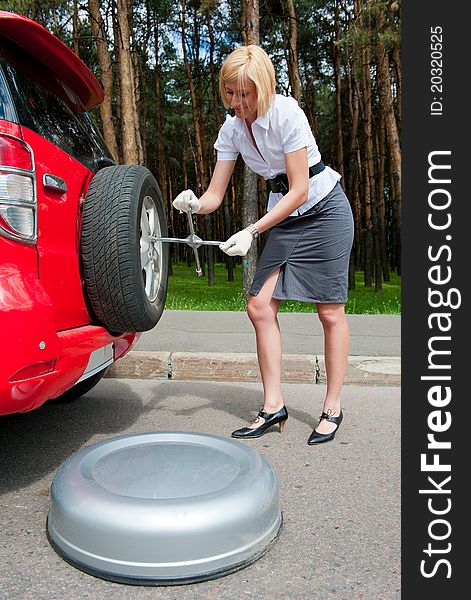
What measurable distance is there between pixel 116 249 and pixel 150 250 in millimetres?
484

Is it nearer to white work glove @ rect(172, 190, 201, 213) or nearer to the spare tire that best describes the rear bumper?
the spare tire

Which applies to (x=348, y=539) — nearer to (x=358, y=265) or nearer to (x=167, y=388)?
(x=167, y=388)

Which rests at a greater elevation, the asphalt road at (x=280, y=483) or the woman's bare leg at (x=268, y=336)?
the woman's bare leg at (x=268, y=336)

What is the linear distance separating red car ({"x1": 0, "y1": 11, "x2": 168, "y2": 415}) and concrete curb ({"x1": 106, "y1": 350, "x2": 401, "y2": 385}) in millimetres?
1548

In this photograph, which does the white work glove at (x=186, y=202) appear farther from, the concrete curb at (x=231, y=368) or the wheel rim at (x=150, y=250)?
the concrete curb at (x=231, y=368)

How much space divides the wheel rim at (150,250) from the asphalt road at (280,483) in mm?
857

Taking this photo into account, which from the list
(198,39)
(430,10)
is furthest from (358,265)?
(430,10)

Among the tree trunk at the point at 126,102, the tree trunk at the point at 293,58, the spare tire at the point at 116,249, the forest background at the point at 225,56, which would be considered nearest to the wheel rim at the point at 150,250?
the spare tire at the point at 116,249

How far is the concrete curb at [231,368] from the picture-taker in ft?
15.0

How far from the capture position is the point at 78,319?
2541mm

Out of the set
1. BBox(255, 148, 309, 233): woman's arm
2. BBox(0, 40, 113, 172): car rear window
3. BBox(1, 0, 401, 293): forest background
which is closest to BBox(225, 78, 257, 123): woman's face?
BBox(255, 148, 309, 233): woman's arm

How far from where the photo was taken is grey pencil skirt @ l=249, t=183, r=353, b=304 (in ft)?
10.3

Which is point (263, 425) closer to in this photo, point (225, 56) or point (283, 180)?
point (283, 180)

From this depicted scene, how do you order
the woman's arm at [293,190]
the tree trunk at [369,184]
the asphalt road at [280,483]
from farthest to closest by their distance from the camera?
the tree trunk at [369,184] → the woman's arm at [293,190] → the asphalt road at [280,483]
